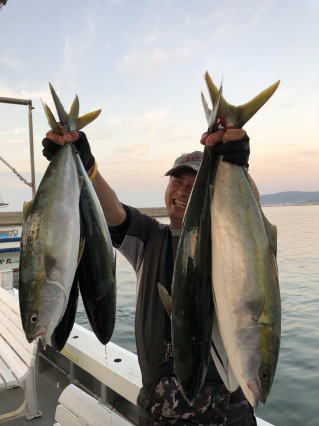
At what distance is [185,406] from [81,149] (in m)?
1.43

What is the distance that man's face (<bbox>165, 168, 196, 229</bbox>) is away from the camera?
2.32 meters

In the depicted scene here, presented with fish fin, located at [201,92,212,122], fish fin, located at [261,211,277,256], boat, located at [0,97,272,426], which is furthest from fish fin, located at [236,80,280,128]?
boat, located at [0,97,272,426]

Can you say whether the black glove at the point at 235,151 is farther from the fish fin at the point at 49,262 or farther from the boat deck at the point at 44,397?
the boat deck at the point at 44,397

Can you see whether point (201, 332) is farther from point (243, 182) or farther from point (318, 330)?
point (318, 330)

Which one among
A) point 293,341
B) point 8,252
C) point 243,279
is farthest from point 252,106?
point 8,252

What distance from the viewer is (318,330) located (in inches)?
327

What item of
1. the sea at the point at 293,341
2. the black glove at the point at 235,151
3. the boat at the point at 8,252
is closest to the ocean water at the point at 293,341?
the sea at the point at 293,341

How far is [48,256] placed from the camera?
4.02 ft

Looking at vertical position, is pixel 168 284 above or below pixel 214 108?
below

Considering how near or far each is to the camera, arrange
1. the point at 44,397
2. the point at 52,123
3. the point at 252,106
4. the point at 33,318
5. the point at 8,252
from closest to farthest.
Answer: the point at 33,318
the point at 252,106
the point at 52,123
the point at 44,397
the point at 8,252

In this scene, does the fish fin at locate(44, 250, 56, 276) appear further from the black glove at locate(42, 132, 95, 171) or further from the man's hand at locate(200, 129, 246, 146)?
the man's hand at locate(200, 129, 246, 146)

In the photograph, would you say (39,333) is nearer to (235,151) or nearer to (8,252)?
(235,151)

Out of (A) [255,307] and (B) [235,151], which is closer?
(A) [255,307]

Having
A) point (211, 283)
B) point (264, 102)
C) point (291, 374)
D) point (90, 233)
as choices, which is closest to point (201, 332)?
point (211, 283)
